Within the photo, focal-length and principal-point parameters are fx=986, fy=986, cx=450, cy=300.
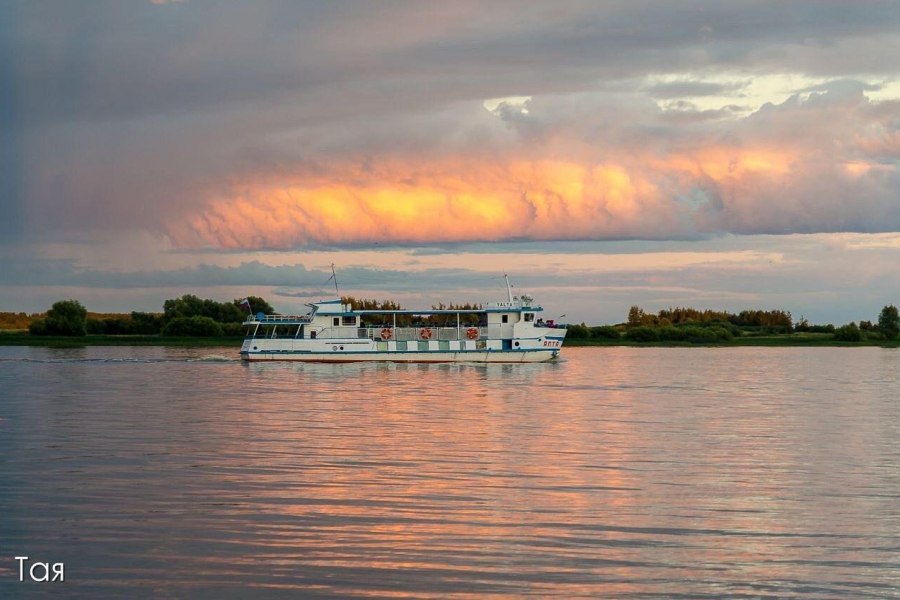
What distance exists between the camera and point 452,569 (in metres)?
16.9

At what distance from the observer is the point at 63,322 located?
155 meters

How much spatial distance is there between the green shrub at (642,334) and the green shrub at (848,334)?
3350 centimetres

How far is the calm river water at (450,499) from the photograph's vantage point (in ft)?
54.1

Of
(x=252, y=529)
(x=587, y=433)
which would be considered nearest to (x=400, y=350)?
(x=587, y=433)

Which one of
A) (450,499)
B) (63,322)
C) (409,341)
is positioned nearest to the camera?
(450,499)

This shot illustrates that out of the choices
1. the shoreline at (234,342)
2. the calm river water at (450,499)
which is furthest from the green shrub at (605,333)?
the calm river water at (450,499)

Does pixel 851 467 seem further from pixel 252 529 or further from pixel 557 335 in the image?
pixel 557 335

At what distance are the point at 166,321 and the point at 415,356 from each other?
8547 centimetres

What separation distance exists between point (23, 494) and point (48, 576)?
7.70m

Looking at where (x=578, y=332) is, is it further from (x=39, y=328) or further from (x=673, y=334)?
(x=39, y=328)

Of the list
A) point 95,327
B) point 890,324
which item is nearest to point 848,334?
point 890,324

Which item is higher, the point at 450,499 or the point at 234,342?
the point at 234,342

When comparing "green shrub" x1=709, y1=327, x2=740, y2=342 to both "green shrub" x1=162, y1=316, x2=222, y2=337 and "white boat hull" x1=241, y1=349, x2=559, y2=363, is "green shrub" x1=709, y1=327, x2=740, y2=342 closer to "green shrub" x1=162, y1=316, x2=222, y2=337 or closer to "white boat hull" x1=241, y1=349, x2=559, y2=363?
"green shrub" x1=162, y1=316, x2=222, y2=337

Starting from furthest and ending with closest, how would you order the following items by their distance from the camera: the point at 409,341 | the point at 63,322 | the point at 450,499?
the point at 63,322, the point at 409,341, the point at 450,499
